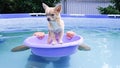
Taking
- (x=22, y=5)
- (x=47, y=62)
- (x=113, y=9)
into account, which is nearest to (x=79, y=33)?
(x=47, y=62)

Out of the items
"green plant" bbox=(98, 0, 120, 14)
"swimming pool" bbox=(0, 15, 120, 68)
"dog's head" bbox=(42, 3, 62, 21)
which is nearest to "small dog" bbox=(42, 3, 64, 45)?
"dog's head" bbox=(42, 3, 62, 21)

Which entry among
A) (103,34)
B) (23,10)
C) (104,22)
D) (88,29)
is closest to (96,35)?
(103,34)

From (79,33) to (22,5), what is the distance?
4355 millimetres

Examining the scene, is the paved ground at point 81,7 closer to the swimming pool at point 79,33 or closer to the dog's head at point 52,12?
the swimming pool at point 79,33

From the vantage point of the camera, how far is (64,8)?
1295cm

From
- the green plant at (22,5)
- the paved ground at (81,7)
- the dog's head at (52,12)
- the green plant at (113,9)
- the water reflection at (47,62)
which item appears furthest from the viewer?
the paved ground at (81,7)

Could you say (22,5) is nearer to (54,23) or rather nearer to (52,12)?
(54,23)

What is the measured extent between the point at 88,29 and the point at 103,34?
1003 mm

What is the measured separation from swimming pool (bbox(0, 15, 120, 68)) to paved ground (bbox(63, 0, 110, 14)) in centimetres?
282

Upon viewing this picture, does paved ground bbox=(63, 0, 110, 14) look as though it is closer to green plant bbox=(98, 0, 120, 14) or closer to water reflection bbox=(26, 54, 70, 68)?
green plant bbox=(98, 0, 120, 14)

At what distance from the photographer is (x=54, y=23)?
4461mm

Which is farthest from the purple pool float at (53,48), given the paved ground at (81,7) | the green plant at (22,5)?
the paved ground at (81,7)

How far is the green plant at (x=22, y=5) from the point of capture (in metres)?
11.8

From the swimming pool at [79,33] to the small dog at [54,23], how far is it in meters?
0.51
